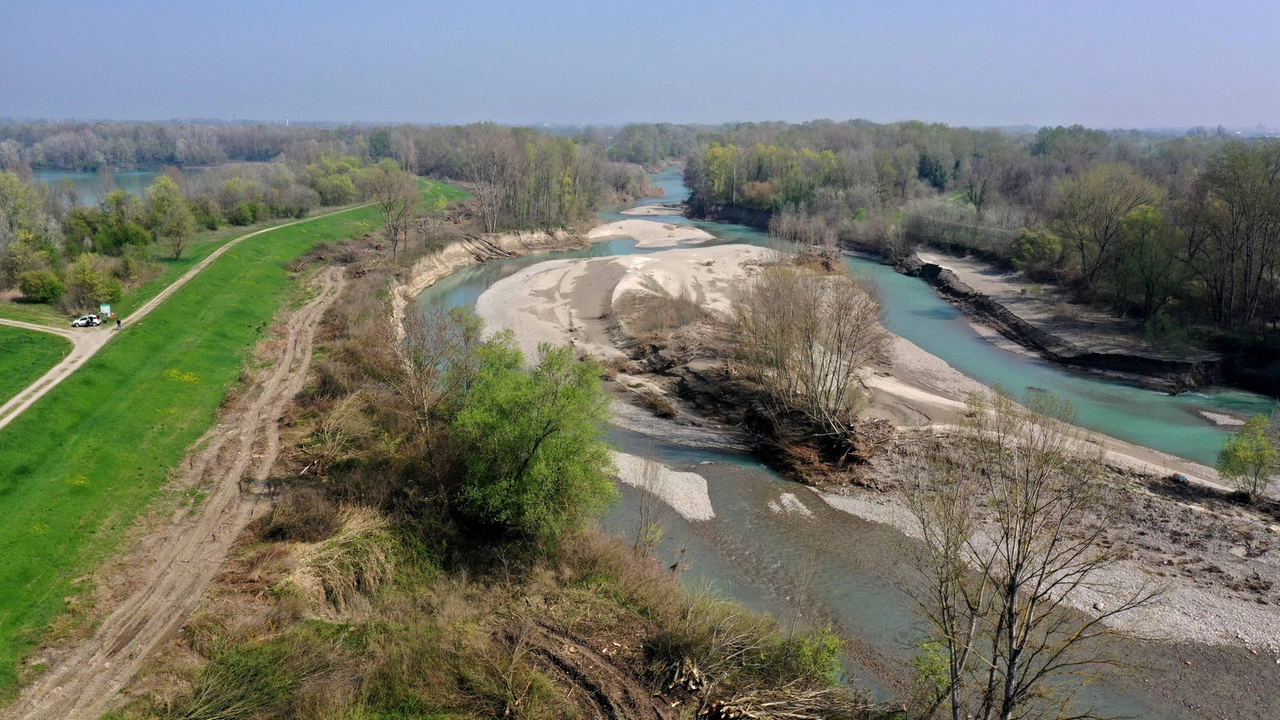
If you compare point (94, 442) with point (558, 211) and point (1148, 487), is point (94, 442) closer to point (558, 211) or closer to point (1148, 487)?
point (1148, 487)

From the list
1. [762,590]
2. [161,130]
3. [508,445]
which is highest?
[161,130]

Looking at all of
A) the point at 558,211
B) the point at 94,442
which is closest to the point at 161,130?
the point at 558,211

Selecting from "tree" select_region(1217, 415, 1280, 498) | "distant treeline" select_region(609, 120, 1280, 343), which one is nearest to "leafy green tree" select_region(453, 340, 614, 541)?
"tree" select_region(1217, 415, 1280, 498)

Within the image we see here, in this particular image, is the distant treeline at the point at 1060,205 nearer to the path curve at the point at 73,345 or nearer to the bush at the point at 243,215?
the path curve at the point at 73,345

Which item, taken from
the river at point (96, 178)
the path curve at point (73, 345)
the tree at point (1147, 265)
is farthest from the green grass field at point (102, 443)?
the river at point (96, 178)

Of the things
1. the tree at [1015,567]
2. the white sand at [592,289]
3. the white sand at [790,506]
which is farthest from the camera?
the white sand at [592,289]

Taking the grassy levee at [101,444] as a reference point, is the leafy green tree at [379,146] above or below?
above
